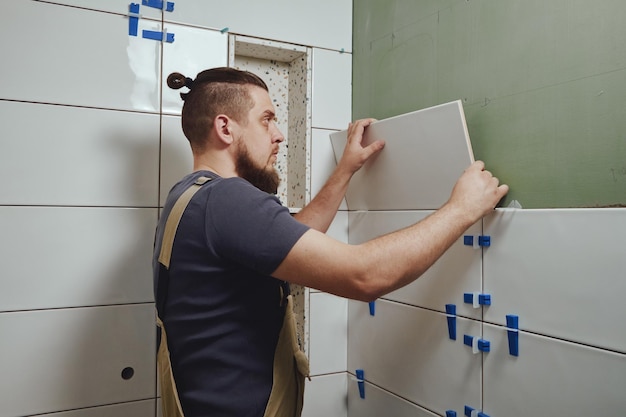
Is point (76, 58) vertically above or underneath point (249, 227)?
above

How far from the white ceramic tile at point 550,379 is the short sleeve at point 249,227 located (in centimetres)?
64

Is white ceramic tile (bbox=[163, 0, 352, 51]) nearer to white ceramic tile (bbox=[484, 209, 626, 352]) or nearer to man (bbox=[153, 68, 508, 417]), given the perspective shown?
man (bbox=[153, 68, 508, 417])

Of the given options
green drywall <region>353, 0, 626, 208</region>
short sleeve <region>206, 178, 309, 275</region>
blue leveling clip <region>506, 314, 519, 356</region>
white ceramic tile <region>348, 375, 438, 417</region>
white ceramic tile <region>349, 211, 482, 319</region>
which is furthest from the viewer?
white ceramic tile <region>348, 375, 438, 417</region>

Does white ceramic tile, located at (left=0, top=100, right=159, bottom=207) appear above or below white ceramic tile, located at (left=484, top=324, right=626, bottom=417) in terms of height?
above

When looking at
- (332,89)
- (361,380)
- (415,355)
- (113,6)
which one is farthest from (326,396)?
(113,6)

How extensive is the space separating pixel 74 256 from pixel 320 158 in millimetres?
869

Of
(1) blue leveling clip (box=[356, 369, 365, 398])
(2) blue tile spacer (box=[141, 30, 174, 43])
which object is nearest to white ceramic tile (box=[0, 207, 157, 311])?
(2) blue tile spacer (box=[141, 30, 174, 43])

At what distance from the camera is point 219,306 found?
102 centimetres

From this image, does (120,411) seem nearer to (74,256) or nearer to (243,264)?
(74,256)

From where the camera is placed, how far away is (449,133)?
1.24 m

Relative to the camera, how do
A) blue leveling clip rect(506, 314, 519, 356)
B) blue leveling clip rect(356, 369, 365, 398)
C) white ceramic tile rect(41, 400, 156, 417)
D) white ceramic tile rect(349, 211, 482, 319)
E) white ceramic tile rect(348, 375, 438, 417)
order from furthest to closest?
1. blue leveling clip rect(356, 369, 365, 398)
2. white ceramic tile rect(348, 375, 438, 417)
3. white ceramic tile rect(41, 400, 156, 417)
4. white ceramic tile rect(349, 211, 482, 319)
5. blue leveling clip rect(506, 314, 519, 356)

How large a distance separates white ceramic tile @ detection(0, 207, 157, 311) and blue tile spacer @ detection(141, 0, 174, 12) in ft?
2.09

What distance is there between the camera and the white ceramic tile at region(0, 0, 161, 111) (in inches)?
53.1

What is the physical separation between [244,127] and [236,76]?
0.49 ft
